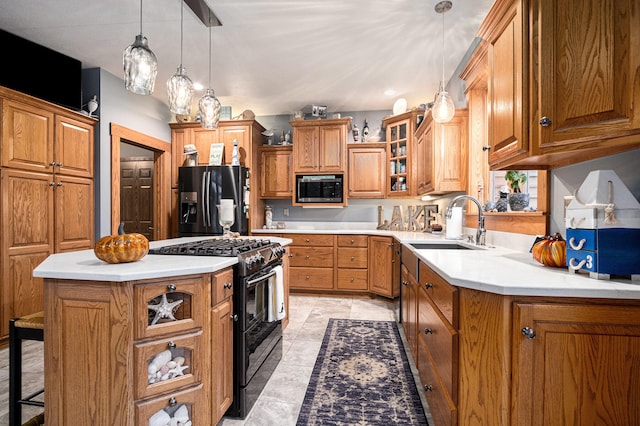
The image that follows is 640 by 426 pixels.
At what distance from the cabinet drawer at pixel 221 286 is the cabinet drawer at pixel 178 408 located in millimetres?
404

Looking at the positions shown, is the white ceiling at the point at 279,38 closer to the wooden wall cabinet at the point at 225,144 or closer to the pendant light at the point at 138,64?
the wooden wall cabinet at the point at 225,144

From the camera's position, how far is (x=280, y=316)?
2139 mm

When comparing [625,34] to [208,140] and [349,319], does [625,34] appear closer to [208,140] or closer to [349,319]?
[349,319]

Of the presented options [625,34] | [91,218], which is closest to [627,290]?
[625,34]

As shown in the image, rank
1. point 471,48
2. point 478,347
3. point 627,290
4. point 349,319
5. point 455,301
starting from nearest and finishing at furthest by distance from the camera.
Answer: point 627,290 → point 478,347 → point 455,301 → point 471,48 → point 349,319

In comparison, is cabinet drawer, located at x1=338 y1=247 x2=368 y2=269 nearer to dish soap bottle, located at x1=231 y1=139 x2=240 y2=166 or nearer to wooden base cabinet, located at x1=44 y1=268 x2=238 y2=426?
dish soap bottle, located at x1=231 y1=139 x2=240 y2=166

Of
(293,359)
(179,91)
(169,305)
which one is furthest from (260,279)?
(179,91)

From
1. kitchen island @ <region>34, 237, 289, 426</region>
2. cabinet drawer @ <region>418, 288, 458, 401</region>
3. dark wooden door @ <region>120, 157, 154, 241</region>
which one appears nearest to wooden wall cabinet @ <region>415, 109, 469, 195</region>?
cabinet drawer @ <region>418, 288, 458, 401</region>

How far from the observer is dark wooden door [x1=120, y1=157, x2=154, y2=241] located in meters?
5.21

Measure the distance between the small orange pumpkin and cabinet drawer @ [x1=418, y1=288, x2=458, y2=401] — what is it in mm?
1441

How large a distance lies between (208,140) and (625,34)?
446 centimetres

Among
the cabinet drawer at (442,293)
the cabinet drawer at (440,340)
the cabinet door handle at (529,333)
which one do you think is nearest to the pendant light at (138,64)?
the cabinet drawer at (442,293)

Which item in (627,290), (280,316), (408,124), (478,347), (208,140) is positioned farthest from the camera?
(208,140)

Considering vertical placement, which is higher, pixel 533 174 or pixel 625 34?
pixel 625 34
